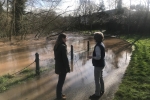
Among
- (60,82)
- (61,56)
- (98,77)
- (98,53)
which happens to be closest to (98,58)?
(98,53)

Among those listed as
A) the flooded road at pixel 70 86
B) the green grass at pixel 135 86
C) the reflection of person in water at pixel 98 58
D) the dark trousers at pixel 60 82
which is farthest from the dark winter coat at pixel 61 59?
the green grass at pixel 135 86

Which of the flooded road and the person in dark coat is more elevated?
the person in dark coat

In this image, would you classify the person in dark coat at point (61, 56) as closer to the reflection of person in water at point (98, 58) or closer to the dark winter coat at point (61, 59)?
the dark winter coat at point (61, 59)

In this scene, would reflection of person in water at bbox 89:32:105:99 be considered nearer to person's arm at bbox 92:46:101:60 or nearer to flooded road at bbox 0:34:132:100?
person's arm at bbox 92:46:101:60

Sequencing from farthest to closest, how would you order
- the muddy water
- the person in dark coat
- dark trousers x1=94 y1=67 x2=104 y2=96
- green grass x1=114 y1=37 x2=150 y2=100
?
the muddy water
green grass x1=114 y1=37 x2=150 y2=100
dark trousers x1=94 y1=67 x2=104 y2=96
the person in dark coat

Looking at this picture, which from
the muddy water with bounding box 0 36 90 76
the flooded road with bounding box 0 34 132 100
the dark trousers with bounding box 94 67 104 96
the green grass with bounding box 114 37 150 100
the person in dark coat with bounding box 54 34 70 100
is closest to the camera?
the person in dark coat with bounding box 54 34 70 100

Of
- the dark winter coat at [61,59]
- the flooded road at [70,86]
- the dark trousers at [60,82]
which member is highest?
the dark winter coat at [61,59]

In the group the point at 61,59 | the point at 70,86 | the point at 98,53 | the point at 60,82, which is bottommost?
the point at 70,86

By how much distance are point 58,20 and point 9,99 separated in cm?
1391

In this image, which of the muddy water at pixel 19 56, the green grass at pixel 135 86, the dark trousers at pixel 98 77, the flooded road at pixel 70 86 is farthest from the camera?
the muddy water at pixel 19 56

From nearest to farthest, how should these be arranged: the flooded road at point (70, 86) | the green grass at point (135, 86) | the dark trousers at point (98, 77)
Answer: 1. the dark trousers at point (98, 77)
2. the green grass at point (135, 86)
3. the flooded road at point (70, 86)

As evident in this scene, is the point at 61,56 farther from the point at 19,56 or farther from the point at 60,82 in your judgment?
the point at 19,56

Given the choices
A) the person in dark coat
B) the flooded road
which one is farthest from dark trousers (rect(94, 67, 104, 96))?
the person in dark coat

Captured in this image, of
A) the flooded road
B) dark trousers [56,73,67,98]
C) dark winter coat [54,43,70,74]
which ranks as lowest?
the flooded road
